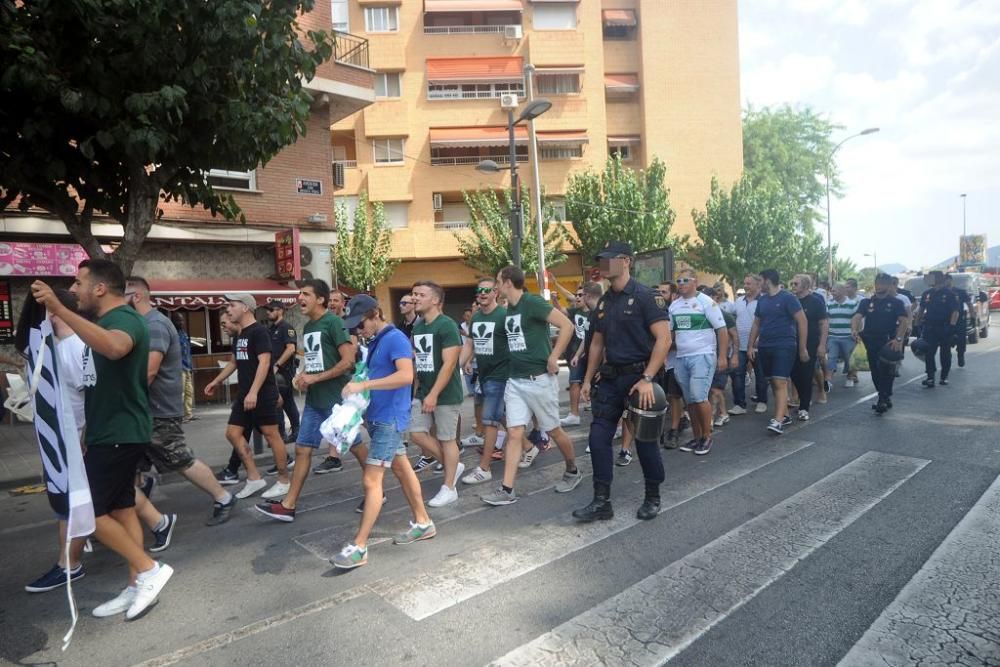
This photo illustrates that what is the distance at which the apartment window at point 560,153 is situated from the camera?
2925cm

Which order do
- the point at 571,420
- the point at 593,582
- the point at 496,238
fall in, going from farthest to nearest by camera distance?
the point at 496,238, the point at 571,420, the point at 593,582

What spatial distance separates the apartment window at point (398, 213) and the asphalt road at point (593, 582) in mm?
23066

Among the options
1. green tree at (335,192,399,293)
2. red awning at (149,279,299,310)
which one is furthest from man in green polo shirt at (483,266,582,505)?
green tree at (335,192,399,293)

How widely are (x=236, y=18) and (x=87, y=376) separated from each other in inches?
175

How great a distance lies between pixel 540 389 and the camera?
542 cm

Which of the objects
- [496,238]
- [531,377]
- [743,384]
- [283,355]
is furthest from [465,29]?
[531,377]

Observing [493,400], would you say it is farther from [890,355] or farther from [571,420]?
[890,355]

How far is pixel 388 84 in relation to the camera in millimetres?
28422

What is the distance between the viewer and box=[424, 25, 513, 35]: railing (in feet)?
94.4

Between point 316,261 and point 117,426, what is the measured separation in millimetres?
12696

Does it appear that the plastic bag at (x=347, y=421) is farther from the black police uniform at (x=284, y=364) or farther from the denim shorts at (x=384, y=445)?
the black police uniform at (x=284, y=364)

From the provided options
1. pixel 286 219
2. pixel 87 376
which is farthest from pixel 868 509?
pixel 286 219

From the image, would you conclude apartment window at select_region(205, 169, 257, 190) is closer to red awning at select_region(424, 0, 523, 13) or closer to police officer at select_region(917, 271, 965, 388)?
police officer at select_region(917, 271, 965, 388)

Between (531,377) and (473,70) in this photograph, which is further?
(473,70)
